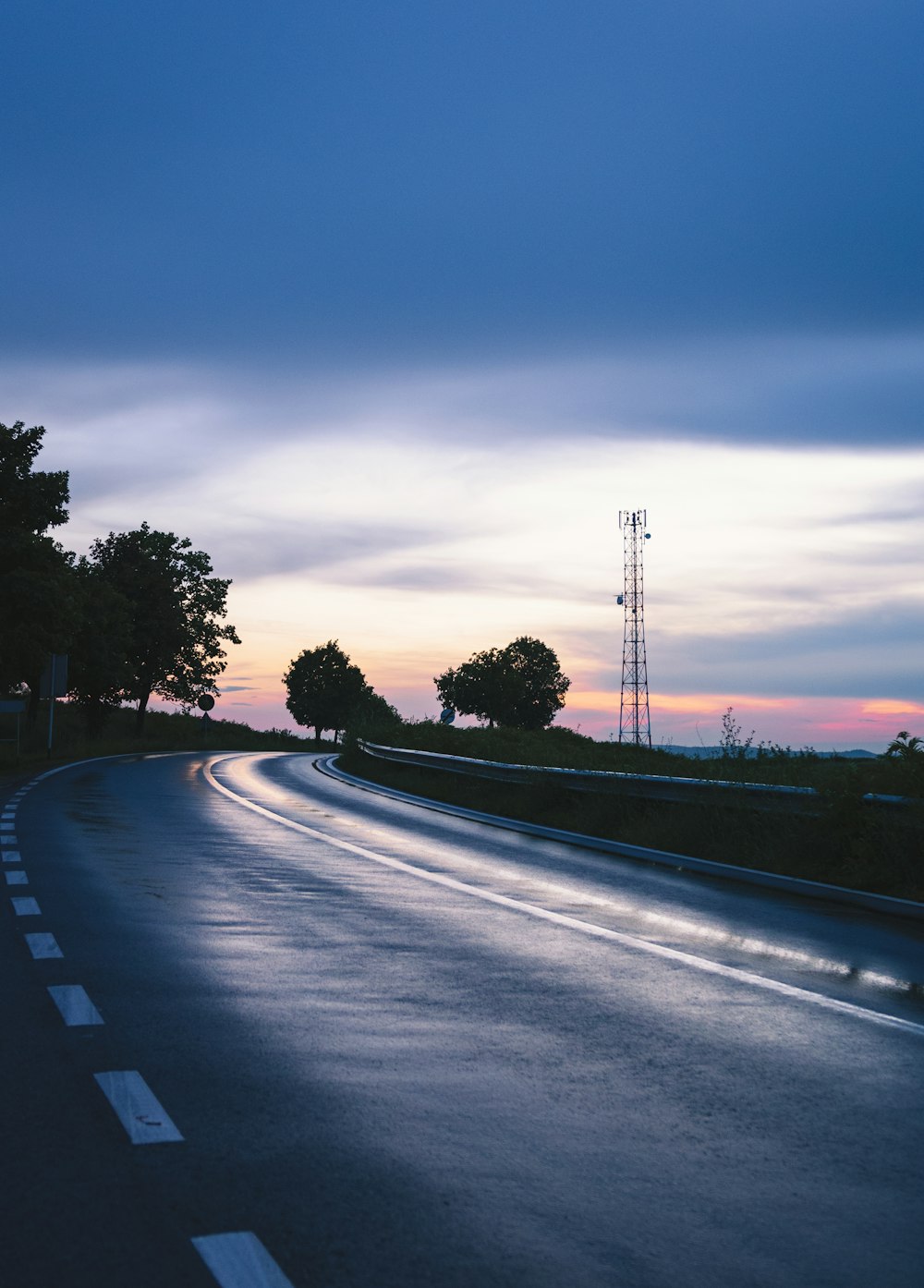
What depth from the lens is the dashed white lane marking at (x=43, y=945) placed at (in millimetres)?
8547

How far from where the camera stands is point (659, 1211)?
169 inches

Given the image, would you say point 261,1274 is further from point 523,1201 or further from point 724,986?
point 724,986

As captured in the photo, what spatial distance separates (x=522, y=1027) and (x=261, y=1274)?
3331 mm

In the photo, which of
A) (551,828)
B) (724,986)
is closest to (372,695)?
(551,828)

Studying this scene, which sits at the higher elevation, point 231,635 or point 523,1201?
point 231,635

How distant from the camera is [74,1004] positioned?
709 centimetres

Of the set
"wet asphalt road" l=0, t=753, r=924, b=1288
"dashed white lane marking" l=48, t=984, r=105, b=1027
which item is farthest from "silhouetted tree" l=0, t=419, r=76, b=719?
"dashed white lane marking" l=48, t=984, r=105, b=1027

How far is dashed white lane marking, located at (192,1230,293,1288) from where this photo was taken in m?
3.64

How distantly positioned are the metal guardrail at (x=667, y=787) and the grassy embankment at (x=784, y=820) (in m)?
0.11

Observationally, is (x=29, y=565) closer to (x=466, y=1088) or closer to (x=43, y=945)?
(x=43, y=945)

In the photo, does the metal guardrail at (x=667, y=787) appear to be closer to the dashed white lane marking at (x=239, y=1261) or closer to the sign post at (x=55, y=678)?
the dashed white lane marking at (x=239, y=1261)

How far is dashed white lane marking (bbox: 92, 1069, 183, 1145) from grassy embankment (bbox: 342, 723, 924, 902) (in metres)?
8.31

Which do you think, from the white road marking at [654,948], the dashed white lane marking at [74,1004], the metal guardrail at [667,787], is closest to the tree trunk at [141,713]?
the metal guardrail at [667,787]

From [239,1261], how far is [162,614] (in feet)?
274
